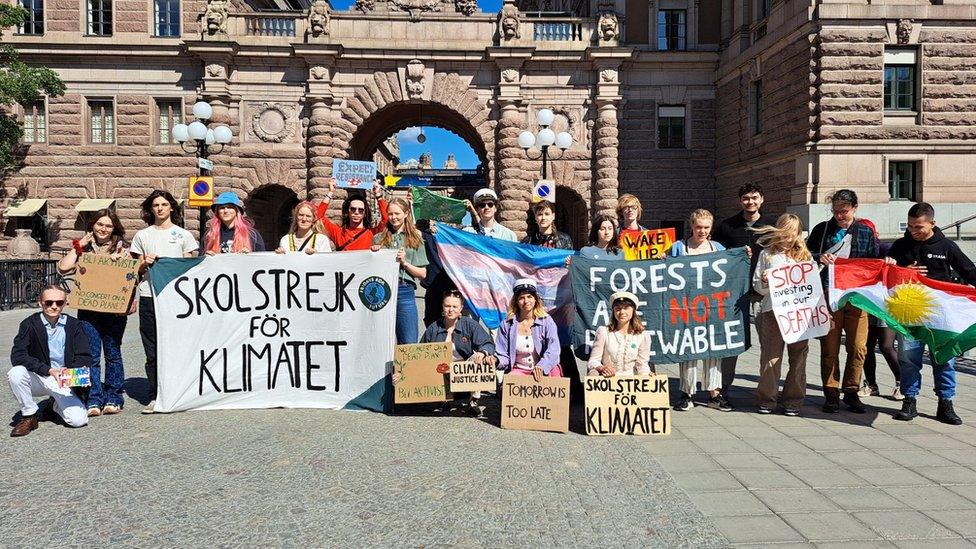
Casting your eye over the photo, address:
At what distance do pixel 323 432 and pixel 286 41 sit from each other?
21494mm

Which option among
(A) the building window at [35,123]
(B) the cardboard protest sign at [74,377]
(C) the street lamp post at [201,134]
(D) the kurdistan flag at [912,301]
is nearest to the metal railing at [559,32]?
(C) the street lamp post at [201,134]

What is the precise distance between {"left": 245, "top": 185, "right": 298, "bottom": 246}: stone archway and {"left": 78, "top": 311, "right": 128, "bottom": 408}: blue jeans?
62.9 ft

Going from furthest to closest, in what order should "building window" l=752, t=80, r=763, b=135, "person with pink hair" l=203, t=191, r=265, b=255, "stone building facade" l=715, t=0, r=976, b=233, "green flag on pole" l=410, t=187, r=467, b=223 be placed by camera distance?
1. "building window" l=752, t=80, r=763, b=135
2. "green flag on pole" l=410, t=187, r=467, b=223
3. "stone building facade" l=715, t=0, r=976, b=233
4. "person with pink hair" l=203, t=191, r=265, b=255

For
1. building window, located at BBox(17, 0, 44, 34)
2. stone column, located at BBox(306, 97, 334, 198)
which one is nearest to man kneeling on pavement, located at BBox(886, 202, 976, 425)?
stone column, located at BBox(306, 97, 334, 198)

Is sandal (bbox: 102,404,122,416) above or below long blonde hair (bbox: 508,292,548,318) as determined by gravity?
below

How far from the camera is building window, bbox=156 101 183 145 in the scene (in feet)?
81.3

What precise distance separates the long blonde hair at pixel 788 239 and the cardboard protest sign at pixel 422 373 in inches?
134

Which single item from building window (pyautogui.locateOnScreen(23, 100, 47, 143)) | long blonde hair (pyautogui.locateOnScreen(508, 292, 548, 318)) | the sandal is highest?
building window (pyautogui.locateOnScreen(23, 100, 47, 143))

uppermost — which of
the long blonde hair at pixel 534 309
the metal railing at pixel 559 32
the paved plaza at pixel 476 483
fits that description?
the metal railing at pixel 559 32

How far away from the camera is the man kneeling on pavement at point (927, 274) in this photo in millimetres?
6414

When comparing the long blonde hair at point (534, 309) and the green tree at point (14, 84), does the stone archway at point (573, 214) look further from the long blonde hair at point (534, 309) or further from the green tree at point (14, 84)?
the long blonde hair at point (534, 309)

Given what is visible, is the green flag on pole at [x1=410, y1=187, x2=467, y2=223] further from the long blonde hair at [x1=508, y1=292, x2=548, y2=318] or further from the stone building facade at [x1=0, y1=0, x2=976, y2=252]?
the long blonde hair at [x1=508, y1=292, x2=548, y2=318]

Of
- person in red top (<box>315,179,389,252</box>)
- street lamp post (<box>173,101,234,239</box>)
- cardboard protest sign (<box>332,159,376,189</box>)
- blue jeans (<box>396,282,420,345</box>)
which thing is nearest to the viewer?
blue jeans (<box>396,282,420,345</box>)

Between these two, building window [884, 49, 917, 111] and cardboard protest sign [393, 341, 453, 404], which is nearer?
cardboard protest sign [393, 341, 453, 404]
